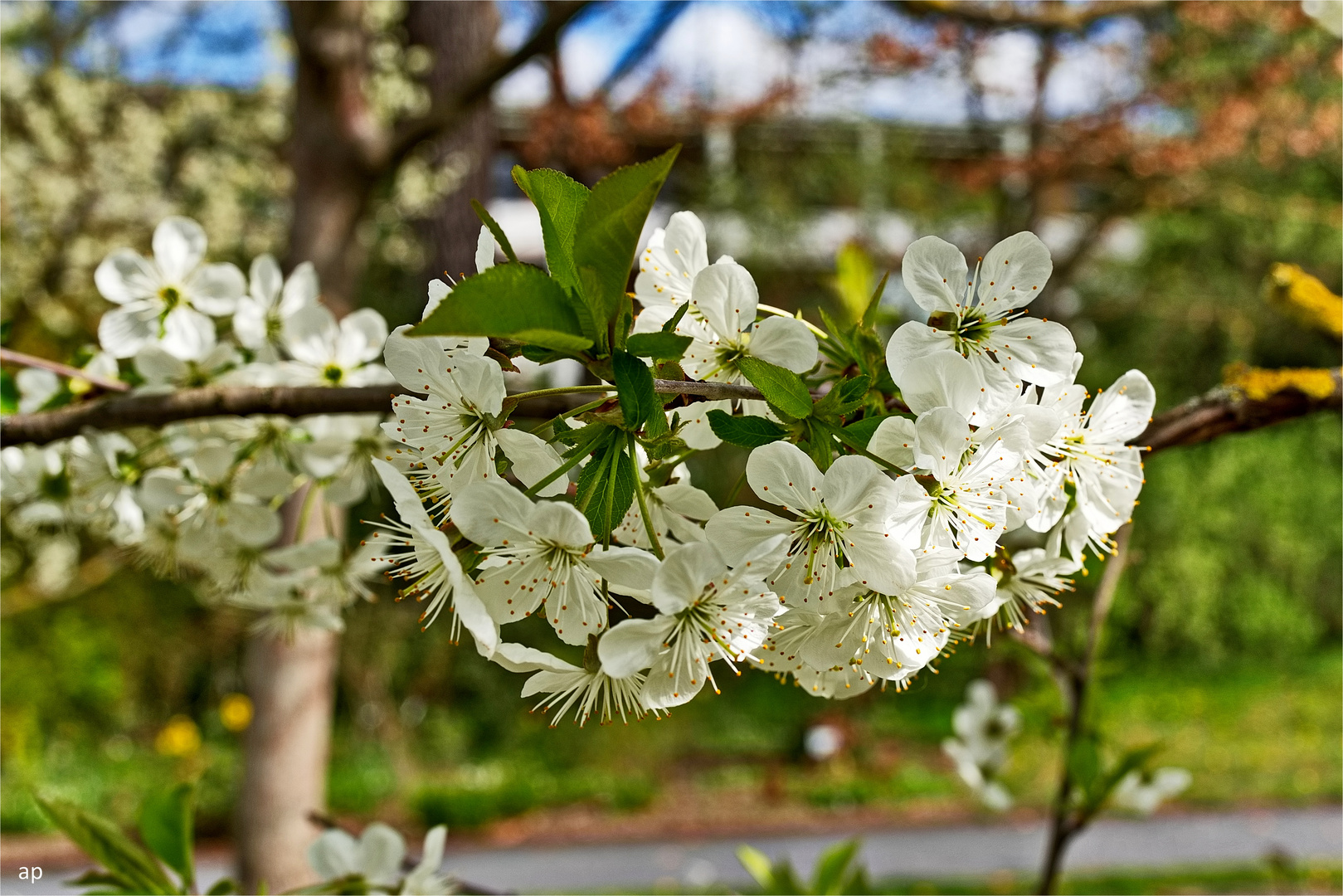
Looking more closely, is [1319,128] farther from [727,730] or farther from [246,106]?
[246,106]

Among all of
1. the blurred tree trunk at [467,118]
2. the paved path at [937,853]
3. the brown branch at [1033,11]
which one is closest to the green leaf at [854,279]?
the brown branch at [1033,11]

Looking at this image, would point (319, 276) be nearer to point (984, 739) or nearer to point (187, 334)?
point (187, 334)

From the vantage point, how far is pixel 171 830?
91 centimetres

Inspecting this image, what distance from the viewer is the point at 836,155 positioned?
716 centimetres

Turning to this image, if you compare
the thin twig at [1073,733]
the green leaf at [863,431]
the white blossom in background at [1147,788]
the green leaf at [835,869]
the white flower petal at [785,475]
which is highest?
the green leaf at [863,431]

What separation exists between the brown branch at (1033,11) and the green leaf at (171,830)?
12.6ft

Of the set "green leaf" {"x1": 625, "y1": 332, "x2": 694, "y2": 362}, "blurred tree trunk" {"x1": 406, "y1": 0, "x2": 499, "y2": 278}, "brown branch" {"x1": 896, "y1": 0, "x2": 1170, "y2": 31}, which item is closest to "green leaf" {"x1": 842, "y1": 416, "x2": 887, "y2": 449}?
"green leaf" {"x1": 625, "y1": 332, "x2": 694, "y2": 362}

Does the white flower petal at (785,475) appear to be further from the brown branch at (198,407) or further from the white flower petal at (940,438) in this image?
the brown branch at (198,407)

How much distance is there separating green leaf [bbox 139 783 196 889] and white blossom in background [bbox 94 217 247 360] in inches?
17.8

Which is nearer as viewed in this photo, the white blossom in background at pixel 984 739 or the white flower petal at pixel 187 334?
the white flower petal at pixel 187 334

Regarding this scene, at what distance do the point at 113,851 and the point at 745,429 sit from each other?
75 centimetres

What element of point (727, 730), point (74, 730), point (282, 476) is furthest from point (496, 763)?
point (282, 476)

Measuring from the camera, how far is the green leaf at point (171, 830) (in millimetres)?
904

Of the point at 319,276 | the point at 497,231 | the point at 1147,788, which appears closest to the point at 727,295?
the point at 497,231
